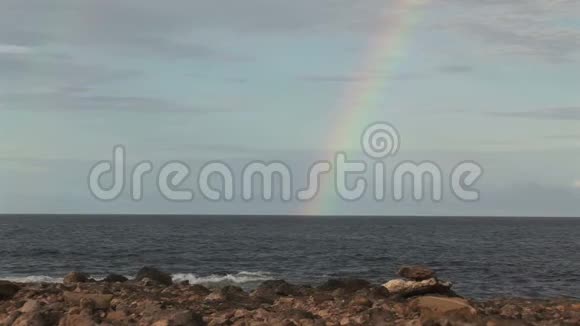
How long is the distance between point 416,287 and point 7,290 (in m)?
11.9

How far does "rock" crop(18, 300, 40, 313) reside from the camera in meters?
17.2

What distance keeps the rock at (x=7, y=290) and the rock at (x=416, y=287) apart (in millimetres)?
10780

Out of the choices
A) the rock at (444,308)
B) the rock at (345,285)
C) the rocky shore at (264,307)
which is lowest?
the rock at (345,285)

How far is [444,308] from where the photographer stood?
16328 mm

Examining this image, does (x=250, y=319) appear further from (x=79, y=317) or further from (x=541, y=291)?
(x=541, y=291)

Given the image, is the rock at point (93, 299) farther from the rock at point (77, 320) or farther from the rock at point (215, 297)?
the rock at point (215, 297)

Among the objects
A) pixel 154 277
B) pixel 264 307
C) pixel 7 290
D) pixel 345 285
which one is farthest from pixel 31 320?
pixel 345 285

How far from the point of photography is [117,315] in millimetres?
16609

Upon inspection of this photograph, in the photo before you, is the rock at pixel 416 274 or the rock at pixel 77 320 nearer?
the rock at pixel 77 320

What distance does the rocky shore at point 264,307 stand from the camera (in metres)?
15.7

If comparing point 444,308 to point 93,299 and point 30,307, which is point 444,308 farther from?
point 30,307

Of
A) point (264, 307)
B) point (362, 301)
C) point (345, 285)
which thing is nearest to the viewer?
point (264, 307)

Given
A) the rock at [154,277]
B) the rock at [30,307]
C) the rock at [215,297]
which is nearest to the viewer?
the rock at [30,307]

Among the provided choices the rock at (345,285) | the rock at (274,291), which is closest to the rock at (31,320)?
the rock at (274,291)
